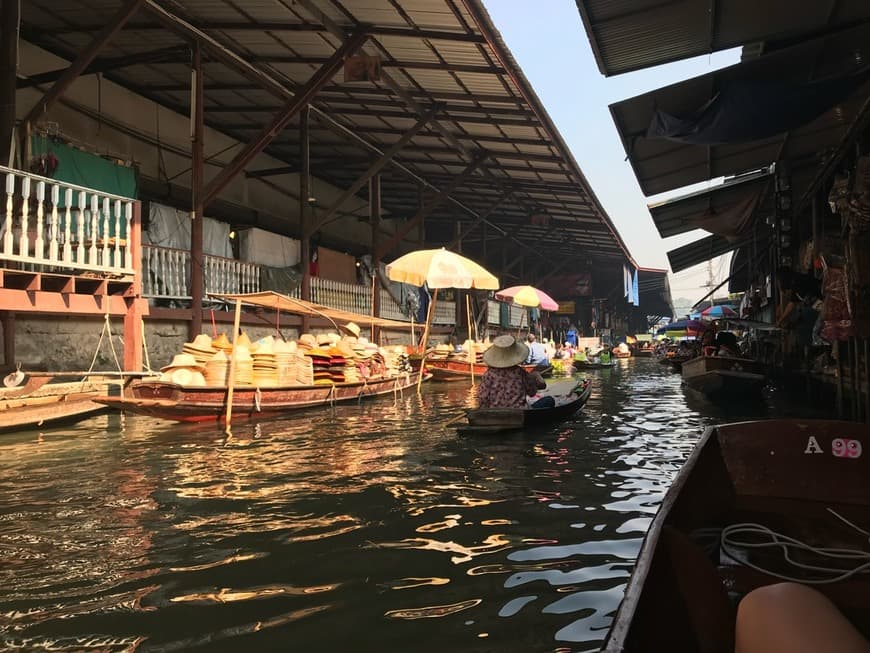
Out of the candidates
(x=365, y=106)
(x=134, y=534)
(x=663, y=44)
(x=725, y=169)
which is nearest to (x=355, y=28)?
(x=365, y=106)

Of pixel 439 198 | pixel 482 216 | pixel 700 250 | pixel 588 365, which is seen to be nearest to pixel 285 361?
pixel 439 198

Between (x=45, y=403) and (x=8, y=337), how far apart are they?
1983mm

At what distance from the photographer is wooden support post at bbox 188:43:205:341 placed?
33.5 ft

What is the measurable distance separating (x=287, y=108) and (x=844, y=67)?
8119 millimetres

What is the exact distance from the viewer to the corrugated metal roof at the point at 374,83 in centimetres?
928

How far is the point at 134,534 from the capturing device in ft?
12.4

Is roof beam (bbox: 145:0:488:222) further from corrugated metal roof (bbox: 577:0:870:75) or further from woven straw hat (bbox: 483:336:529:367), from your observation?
woven straw hat (bbox: 483:336:529:367)

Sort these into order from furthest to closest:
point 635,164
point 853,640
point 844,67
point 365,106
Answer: point 365,106, point 635,164, point 844,67, point 853,640

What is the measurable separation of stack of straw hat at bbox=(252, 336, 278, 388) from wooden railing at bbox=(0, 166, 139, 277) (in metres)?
1.95

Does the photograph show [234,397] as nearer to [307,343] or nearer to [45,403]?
[45,403]

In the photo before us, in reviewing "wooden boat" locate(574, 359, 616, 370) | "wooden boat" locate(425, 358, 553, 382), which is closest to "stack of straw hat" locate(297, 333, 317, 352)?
"wooden boat" locate(425, 358, 553, 382)

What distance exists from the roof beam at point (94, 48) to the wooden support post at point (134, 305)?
100 inches

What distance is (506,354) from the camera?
7.66m

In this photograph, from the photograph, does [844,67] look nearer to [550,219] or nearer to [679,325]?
[550,219]
